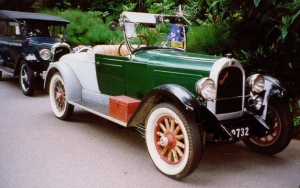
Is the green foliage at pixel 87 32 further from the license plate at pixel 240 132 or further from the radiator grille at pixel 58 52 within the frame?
the license plate at pixel 240 132

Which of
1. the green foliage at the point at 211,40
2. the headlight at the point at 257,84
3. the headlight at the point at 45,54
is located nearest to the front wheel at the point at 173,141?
the headlight at the point at 257,84

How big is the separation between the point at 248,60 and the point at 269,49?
15.1 inches

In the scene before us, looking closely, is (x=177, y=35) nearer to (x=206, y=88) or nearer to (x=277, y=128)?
(x=206, y=88)

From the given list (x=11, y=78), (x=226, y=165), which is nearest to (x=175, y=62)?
(x=226, y=165)

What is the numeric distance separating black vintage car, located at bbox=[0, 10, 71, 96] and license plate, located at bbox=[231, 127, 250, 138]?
509 centimetres

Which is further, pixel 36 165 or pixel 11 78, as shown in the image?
pixel 11 78

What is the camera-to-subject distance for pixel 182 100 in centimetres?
329

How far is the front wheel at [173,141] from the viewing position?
3.23 metres

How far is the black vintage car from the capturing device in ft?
24.9

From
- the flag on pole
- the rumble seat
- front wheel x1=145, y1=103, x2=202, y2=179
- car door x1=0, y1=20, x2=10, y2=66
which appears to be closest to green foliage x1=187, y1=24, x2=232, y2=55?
the flag on pole

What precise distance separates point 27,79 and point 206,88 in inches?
205

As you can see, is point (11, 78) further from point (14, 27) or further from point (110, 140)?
point (110, 140)

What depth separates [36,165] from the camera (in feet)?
12.4

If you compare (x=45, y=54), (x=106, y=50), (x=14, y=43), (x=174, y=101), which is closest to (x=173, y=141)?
(x=174, y=101)
